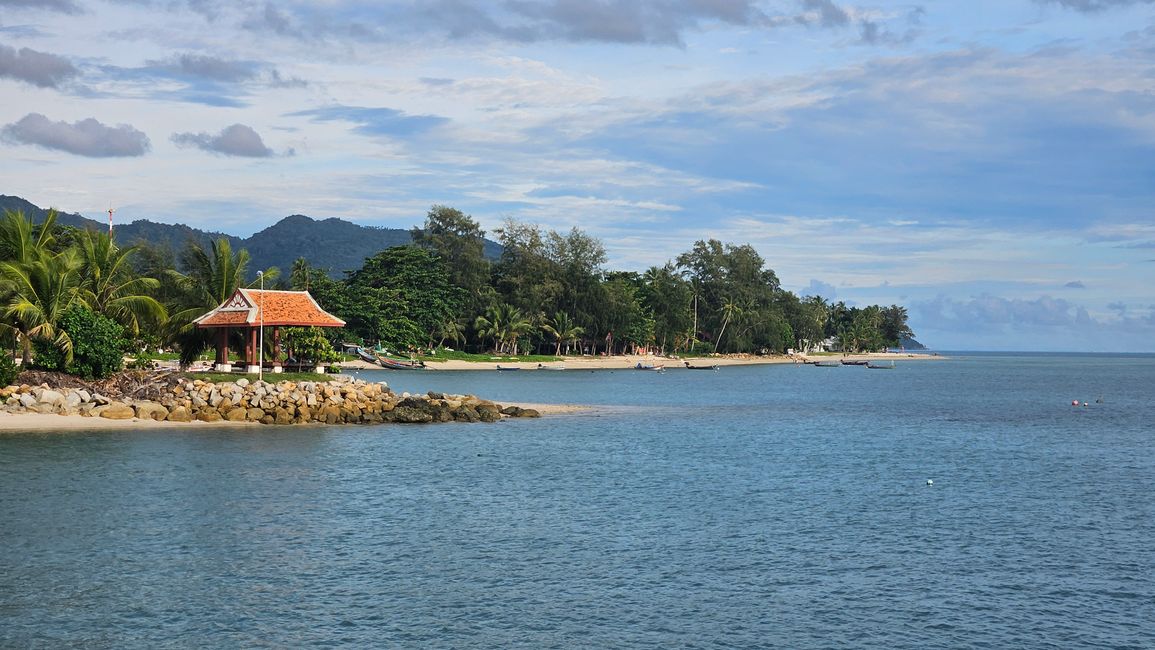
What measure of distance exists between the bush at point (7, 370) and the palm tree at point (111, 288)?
532cm

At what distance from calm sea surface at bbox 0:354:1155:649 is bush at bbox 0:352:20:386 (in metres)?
6.35

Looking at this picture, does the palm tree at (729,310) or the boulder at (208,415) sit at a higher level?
the palm tree at (729,310)

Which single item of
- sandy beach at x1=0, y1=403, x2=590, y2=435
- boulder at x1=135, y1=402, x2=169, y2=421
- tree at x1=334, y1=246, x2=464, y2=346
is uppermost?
tree at x1=334, y1=246, x2=464, y2=346

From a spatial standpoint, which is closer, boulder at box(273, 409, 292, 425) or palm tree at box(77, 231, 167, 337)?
boulder at box(273, 409, 292, 425)

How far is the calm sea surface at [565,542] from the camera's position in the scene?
16594 millimetres

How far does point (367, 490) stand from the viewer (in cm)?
2975

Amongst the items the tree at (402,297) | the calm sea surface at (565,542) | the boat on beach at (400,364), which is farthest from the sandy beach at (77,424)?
the tree at (402,297)

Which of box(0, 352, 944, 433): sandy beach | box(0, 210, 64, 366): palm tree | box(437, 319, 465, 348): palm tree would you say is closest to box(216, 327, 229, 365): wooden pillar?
box(0, 352, 944, 433): sandy beach

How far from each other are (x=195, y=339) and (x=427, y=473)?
97.8ft

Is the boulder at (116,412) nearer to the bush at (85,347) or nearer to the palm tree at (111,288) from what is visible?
the bush at (85,347)

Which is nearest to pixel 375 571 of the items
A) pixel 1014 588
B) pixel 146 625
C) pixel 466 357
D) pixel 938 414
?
pixel 146 625

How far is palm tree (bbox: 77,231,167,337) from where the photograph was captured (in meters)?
50.7

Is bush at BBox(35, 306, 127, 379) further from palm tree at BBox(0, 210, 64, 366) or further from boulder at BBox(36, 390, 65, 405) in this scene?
boulder at BBox(36, 390, 65, 405)

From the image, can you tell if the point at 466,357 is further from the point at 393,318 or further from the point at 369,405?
the point at 369,405
